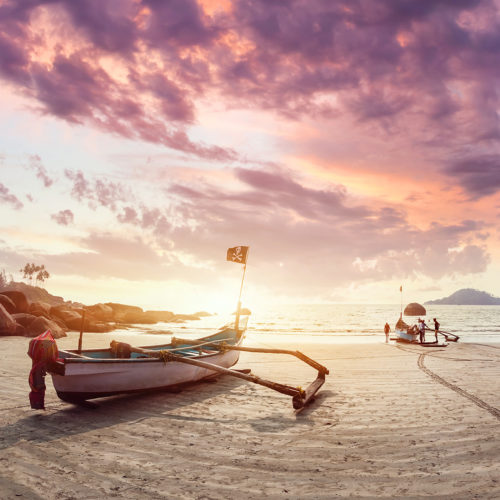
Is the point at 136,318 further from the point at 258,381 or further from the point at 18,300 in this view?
the point at 258,381

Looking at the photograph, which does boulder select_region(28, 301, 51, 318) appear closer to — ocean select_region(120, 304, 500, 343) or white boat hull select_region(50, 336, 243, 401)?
ocean select_region(120, 304, 500, 343)

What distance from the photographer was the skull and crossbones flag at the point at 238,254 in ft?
60.2

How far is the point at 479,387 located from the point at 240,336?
32.5 ft

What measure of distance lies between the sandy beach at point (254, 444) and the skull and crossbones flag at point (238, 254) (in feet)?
22.0

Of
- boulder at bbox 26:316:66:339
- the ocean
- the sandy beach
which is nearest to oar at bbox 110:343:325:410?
the sandy beach

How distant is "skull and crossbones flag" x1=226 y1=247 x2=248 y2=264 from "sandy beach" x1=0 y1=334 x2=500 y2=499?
672cm

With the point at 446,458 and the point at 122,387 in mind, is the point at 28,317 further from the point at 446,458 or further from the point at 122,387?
the point at 446,458

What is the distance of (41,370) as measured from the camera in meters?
8.96

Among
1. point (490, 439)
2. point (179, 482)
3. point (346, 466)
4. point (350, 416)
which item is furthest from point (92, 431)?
point (490, 439)

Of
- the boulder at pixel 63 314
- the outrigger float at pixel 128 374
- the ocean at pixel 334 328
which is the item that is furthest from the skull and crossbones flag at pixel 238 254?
the boulder at pixel 63 314

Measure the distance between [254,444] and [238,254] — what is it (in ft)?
38.4

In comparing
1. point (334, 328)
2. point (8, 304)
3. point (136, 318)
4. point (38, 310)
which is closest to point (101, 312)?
point (136, 318)

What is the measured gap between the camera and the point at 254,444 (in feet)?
24.8

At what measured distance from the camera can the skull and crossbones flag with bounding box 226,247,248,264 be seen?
60.2 feet
